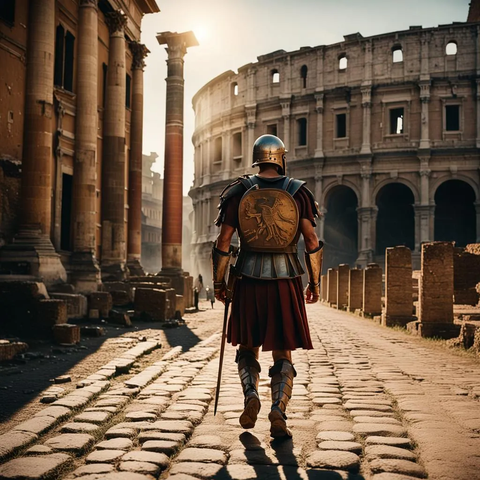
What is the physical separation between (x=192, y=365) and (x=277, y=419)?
3904mm

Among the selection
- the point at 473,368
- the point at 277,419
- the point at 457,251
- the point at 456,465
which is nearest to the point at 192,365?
the point at 473,368

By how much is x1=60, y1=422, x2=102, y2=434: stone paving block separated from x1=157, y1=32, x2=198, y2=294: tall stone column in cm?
1977

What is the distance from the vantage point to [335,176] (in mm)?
42812

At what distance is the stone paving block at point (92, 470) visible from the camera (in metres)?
3.29

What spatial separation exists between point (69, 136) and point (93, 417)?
13884 millimetres

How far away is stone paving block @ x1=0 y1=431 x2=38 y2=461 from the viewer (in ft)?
11.9

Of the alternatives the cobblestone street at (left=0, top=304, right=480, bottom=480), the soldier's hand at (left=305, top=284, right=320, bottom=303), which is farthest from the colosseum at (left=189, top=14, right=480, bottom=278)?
the soldier's hand at (left=305, top=284, right=320, bottom=303)

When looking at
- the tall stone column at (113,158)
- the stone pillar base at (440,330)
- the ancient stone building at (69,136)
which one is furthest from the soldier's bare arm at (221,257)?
the tall stone column at (113,158)

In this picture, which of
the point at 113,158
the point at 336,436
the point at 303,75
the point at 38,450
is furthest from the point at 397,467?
the point at 303,75

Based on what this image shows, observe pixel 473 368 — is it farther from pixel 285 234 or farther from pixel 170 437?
pixel 170 437

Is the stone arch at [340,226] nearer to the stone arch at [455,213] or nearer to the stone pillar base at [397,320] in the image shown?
the stone arch at [455,213]

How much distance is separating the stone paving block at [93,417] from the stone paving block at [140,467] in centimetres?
114

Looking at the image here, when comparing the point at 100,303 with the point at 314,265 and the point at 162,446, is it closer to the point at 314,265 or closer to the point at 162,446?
the point at 314,265

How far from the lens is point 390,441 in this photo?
13.0ft
